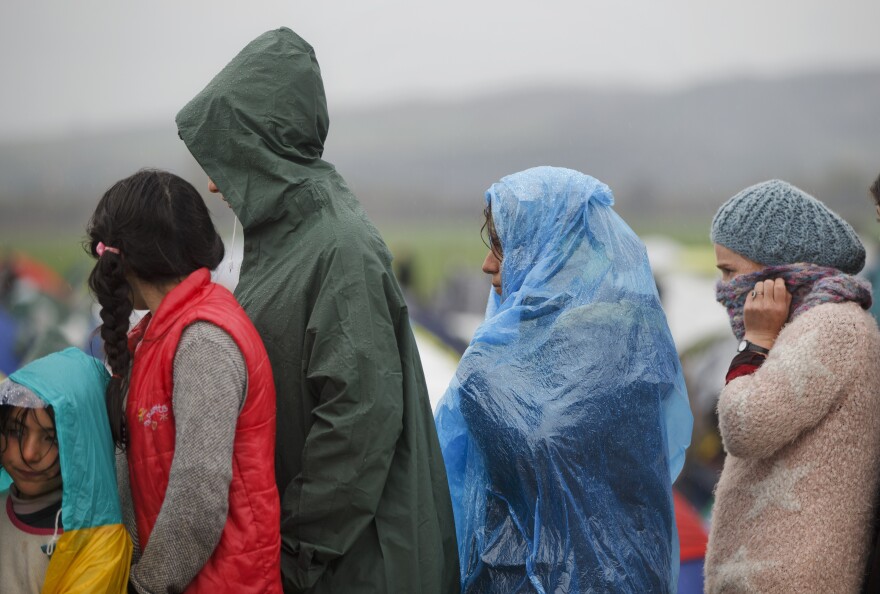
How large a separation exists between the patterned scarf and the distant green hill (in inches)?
78.5

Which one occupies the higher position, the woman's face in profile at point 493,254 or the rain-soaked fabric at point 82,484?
the woman's face in profile at point 493,254

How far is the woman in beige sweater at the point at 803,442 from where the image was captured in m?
1.82

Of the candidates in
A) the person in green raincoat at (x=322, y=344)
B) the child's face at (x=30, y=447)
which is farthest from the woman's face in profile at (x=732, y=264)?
the child's face at (x=30, y=447)

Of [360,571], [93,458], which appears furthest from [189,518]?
[360,571]

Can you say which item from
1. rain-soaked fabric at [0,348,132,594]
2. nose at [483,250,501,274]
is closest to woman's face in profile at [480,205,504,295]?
nose at [483,250,501,274]

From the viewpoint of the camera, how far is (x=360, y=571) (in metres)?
1.72

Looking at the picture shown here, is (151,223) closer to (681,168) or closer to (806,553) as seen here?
(806,553)

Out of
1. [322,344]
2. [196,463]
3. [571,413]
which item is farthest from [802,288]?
[196,463]

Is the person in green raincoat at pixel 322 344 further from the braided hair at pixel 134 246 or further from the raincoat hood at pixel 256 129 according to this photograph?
the braided hair at pixel 134 246

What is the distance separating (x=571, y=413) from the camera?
1799mm

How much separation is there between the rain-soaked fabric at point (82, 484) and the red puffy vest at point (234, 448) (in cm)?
5

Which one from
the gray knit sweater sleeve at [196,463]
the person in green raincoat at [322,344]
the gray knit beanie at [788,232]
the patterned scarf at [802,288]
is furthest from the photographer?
the gray knit beanie at [788,232]

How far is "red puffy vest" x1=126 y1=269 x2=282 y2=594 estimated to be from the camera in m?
1.59

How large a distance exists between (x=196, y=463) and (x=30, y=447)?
29 cm
